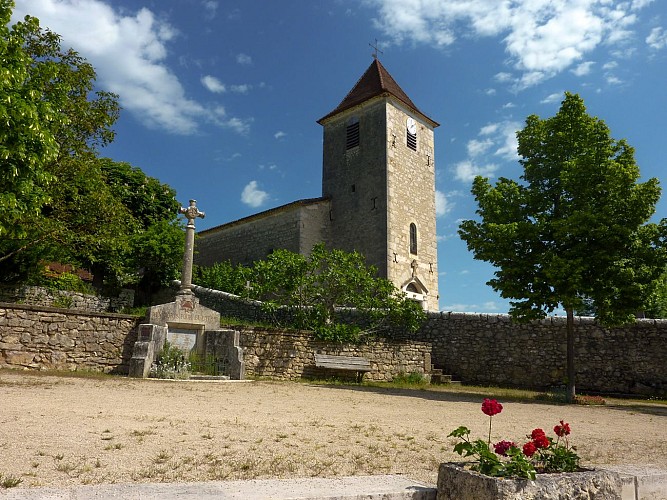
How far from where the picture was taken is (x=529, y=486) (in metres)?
2.90

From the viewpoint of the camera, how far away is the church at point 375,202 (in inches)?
938

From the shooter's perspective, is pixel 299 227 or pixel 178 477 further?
pixel 299 227

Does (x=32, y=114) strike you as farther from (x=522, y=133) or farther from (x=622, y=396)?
(x=622, y=396)

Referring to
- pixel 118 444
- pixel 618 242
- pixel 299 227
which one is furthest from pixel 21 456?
pixel 299 227

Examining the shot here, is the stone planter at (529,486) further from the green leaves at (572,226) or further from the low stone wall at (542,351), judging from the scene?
the low stone wall at (542,351)

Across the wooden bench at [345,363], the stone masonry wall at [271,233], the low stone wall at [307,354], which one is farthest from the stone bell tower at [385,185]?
the wooden bench at [345,363]

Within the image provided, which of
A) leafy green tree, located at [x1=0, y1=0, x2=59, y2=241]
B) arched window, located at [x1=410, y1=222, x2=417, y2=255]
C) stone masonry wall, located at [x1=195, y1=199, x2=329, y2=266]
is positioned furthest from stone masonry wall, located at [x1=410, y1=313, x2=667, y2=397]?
leafy green tree, located at [x1=0, y1=0, x2=59, y2=241]

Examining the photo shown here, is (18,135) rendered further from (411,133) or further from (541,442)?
(411,133)

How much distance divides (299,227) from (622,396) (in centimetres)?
1480

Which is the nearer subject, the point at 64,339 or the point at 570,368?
the point at 64,339

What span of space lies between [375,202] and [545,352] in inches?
420

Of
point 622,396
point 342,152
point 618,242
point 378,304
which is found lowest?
point 622,396

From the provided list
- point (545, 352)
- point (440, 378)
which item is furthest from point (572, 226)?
point (440, 378)

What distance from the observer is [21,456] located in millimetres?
4121
